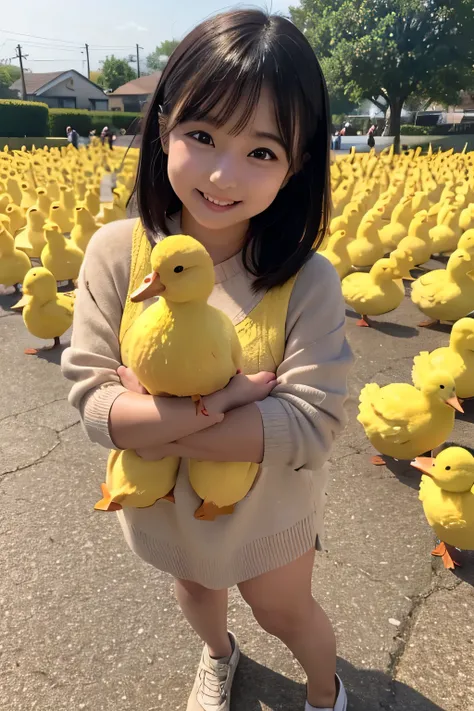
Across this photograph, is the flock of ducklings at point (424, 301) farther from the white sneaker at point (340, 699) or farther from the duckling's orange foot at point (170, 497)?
the duckling's orange foot at point (170, 497)

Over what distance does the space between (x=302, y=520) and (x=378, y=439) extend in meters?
1.39

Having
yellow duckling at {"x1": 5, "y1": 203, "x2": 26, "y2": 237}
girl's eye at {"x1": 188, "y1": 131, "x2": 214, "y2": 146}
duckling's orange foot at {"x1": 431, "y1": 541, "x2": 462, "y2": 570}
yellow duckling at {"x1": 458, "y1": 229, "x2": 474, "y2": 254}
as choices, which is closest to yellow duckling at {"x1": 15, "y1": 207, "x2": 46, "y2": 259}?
yellow duckling at {"x1": 5, "y1": 203, "x2": 26, "y2": 237}

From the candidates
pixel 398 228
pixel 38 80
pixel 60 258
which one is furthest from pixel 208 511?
pixel 38 80

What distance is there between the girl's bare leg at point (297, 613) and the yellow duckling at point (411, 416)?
123cm

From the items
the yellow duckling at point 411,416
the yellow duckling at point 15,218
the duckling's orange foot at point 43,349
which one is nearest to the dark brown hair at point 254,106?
the yellow duckling at point 411,416

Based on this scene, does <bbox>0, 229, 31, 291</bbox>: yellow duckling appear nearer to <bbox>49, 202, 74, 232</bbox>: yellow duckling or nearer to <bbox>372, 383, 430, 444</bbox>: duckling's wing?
<bbox>49, 202, 74, 232</bbox>: yellow duckling

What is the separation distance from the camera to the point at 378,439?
2.42 metres

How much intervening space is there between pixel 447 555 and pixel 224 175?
1661mm

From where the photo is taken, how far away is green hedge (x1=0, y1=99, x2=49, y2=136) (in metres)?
20.6

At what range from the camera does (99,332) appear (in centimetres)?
105

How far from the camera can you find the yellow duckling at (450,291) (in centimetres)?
363

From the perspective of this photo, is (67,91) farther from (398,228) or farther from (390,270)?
(390,270)

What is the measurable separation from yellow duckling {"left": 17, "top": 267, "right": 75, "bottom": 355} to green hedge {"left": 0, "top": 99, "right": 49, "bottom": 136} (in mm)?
20611

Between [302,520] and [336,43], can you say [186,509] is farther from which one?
[336,43]
